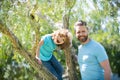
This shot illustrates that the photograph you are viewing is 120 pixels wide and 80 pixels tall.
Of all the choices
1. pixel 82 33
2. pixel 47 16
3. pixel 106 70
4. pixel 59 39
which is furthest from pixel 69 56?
pixel 106 70

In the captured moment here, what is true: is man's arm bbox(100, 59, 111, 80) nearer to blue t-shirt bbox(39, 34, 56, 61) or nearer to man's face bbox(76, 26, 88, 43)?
man's face bbox(76, 26, 88, 43)

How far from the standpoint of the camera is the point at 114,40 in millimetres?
17203

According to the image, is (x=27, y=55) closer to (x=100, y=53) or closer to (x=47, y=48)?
(x=47, y=48)

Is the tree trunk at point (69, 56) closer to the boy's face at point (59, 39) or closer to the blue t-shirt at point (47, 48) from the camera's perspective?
the blue t-shirt at point (47, 48)

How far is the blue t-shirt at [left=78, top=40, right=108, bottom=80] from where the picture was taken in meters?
4.29

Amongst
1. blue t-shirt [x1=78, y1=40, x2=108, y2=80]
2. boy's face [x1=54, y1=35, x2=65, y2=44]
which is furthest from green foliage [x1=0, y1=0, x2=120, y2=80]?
blue t-shirt [x1=78, y1=40, x2=108, y2=80]

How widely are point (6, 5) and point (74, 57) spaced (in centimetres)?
195

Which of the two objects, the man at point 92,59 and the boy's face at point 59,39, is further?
the boy's face at point 59,39

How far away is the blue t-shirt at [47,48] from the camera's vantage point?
5078mm

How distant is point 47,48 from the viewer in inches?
205

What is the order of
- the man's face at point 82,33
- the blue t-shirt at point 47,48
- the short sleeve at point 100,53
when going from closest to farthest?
the short sleeve at point 100,53
the man's face at point 82,33
the blue t-shirt at point 47,48

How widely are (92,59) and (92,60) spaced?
0.01 m

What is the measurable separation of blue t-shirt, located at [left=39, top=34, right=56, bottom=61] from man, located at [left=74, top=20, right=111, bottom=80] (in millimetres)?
692

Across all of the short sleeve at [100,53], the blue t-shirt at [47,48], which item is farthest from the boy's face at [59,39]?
the short sleeve at [100,53]
